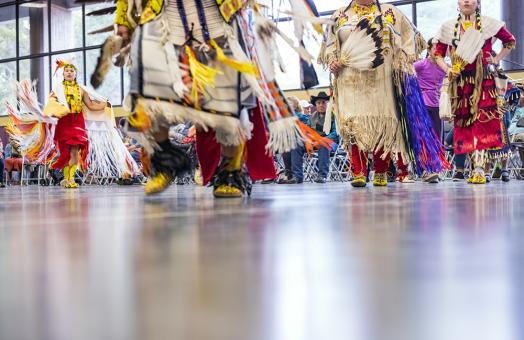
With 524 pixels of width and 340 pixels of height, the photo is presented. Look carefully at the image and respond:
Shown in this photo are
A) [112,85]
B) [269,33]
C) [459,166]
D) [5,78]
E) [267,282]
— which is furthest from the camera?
[5,78]

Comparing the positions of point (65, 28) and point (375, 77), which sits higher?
point (65, 28)

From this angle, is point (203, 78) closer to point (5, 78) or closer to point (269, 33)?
point (269, 33)

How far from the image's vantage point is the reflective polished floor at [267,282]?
→ 627 millimetres

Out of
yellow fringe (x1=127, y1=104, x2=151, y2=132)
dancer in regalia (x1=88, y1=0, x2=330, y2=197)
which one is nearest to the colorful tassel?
dancer in regalia (x1=88, y1=0, x2=330, y2=197)

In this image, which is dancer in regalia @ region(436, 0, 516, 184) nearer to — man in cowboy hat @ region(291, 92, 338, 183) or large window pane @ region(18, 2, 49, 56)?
man in cowboy hat @ region(291, 92, 338, 183)

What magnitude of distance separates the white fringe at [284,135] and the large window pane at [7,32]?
15.9 meters

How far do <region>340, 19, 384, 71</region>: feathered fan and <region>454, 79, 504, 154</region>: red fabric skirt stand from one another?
35.9 inches

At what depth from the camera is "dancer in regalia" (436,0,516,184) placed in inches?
197

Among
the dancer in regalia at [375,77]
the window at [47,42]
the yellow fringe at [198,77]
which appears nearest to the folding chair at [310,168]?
the dancer in regalia at [375,77]

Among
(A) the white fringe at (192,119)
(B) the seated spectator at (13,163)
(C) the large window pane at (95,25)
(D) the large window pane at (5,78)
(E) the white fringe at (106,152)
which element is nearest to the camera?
(A) the white fringe at (192,119)

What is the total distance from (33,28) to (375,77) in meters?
14.1

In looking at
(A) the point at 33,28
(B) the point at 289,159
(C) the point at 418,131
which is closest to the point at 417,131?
(C) the point at 418,131

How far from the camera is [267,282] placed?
88cm

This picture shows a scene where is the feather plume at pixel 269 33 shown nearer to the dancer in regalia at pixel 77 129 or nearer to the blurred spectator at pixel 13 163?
the dancer in regalia at pixel 77 129
